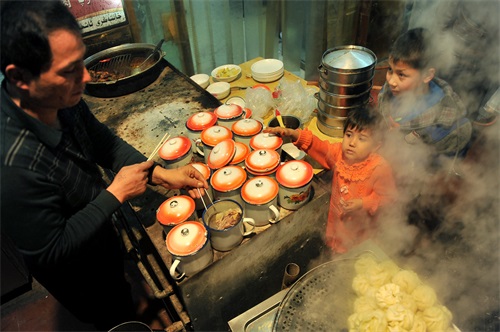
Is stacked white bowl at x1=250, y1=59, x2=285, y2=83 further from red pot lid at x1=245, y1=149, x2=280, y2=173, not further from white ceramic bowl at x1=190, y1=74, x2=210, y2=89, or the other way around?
red pot lid at x1=245, y1=149, x2=280, y2=173

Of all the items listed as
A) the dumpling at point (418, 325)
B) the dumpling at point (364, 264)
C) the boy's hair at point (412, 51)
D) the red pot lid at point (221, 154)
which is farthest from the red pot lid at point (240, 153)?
the boy's hair at point (412, 51)

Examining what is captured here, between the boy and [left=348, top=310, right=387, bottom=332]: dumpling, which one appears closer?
[left=348, top=310, right=387, bottom=332]: dumpling

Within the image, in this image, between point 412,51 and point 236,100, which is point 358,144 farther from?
point 236,100

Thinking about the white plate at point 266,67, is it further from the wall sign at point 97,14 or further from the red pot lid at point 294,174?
the red pot lid at point 294,174

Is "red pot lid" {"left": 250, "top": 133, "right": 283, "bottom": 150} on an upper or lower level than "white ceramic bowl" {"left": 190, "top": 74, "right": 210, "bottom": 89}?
upper

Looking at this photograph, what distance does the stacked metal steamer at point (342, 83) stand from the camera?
276 centimetres

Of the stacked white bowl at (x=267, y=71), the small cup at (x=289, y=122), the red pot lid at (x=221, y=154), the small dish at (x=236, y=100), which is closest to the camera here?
the red pot lid at (x=221, y=154)

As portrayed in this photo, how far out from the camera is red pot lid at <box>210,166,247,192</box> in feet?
6.50

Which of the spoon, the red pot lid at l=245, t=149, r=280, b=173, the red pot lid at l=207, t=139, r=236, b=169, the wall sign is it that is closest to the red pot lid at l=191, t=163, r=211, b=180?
the red pot lid at l=207, t=139, r=236, b=169

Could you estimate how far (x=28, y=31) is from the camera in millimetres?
1290

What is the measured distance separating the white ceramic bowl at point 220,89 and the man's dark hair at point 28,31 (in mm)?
2416

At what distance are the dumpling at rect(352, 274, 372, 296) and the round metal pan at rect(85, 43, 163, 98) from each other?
290 cm

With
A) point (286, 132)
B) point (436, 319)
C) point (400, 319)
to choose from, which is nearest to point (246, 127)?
point (286, 132)

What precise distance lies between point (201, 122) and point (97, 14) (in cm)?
239
